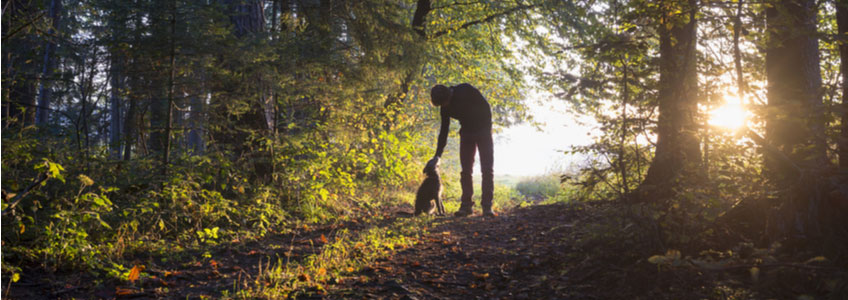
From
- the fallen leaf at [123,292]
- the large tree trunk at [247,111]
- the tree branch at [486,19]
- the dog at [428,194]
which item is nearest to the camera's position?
the fallen leaf at [123,292]

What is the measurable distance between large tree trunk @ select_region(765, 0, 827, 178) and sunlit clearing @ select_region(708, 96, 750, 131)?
0.16 metres

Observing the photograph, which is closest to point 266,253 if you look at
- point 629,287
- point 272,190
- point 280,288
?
point 280,288

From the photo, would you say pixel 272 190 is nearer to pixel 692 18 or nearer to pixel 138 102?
pixel 138 102

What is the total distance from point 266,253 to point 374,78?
369cm

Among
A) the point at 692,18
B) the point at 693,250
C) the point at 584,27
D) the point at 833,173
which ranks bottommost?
the point at 693,250

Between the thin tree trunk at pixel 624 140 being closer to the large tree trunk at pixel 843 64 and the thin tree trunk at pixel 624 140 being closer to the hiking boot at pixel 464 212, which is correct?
the large tree trunk at pixel 843 64

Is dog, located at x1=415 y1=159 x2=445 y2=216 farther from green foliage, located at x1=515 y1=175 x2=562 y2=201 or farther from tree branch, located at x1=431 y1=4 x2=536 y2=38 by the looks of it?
green foliage, located at x1=515 y1=175 x2=562 y2=201

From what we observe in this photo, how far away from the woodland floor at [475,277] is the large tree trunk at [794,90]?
88cm

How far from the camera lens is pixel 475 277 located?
4.34 m

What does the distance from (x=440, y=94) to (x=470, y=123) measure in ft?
2.19

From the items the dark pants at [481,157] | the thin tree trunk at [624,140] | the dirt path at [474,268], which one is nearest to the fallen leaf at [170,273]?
the dirt path at [474,268]

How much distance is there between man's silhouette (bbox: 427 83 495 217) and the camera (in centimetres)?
768

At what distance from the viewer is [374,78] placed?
7914 millimetres

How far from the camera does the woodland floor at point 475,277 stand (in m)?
3.20
